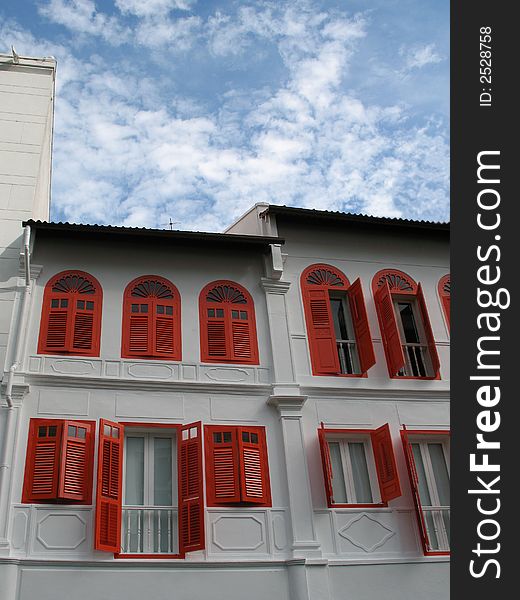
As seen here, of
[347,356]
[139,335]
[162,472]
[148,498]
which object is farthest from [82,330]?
[347,356]

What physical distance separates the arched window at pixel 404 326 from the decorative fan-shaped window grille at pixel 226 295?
2738mm

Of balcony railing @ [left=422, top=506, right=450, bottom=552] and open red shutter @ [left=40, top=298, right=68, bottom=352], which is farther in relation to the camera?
open red shutter @ [left=40, top=298, right=68, bottom=352]

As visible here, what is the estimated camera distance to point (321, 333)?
13000mm

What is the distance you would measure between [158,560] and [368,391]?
4.71 m

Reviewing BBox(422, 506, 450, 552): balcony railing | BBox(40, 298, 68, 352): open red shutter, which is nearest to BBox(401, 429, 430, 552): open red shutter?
BBox(422, 506, 450, 552): balcony railing

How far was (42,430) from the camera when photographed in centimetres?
1080

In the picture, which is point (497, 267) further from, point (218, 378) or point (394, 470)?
point (218, 378)

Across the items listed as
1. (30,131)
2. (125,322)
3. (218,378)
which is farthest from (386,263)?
(30,131)

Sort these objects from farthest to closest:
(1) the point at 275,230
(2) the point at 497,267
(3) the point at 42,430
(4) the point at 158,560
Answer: (1) the point at 275,230 < (3) the point at 42,430 < (4) the point at 158,560 < (2) the point at 497,267

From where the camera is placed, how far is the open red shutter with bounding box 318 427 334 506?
36.0 ft

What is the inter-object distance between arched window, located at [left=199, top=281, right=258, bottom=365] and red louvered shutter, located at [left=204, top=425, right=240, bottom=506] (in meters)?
1.45

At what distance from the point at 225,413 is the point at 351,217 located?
5.12 m

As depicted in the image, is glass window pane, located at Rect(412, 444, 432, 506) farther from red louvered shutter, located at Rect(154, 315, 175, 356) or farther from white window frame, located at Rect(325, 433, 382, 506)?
red louvered shutter, located at Rect(154, 315, 175, 356)

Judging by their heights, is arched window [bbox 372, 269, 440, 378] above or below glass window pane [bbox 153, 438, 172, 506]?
above
